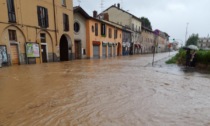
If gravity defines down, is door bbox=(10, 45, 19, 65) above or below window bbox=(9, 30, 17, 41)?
below

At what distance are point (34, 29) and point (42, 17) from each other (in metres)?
1.87

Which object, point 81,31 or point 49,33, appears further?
point 81,31

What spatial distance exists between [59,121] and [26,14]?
15882 millimetres

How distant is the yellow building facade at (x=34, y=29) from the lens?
14983 millimetres

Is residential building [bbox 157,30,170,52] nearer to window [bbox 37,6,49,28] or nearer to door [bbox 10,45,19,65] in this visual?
window [bbox 37,6,49,28]

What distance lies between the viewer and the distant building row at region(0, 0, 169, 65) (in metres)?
15.2

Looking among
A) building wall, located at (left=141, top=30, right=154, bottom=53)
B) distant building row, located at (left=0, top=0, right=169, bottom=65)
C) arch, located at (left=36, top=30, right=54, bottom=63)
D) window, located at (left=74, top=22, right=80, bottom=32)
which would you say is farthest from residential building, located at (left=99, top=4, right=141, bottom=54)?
arch, located at (left=36, top=30, right=54, bottom=63)

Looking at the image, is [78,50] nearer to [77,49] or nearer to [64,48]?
[77,49]

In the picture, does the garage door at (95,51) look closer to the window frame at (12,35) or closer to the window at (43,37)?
the window at (43,37)

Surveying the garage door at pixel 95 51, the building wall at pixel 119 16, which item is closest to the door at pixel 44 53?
the garage door at pixel 95 51

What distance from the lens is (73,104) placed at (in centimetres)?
489

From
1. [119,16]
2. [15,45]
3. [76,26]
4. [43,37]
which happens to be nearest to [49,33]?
[43,37]

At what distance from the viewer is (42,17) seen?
730 inches

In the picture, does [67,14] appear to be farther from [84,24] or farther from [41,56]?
[41,56]
